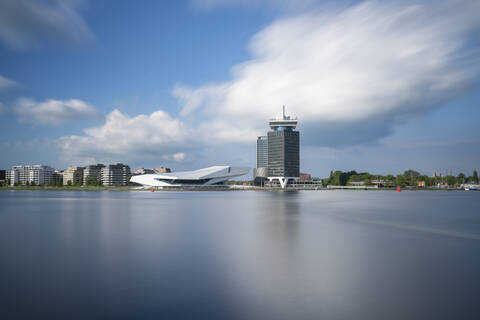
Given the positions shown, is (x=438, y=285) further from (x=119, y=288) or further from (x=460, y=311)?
(x=119, y=288)

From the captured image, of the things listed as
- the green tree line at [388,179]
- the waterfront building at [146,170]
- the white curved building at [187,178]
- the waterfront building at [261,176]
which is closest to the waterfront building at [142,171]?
the waterfront building at [146,170]

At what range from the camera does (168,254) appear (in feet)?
34.2

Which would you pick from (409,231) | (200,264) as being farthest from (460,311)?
(409,231)

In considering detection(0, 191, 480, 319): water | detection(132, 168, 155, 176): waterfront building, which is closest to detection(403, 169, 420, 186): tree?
detection(132, 168, 155, 176): waterfront building

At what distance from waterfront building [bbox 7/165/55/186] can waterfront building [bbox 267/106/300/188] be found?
9429 centimetres

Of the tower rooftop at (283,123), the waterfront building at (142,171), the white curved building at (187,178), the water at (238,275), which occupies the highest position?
the tower rooftop at (283,123)

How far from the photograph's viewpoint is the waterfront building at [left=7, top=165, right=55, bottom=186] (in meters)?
139

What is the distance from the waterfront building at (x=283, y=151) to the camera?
426 ft

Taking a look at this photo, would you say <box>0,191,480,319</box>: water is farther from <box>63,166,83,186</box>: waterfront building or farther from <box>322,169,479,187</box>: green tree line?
<box>63,166,83,186</box>: waterfront building

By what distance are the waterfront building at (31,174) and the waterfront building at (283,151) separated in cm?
9429

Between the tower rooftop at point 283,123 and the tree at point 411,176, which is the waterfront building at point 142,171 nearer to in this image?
the tower rooftop at point 283,123

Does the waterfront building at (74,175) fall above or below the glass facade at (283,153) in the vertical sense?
below

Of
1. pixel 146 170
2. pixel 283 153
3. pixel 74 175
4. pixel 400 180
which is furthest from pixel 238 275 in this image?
pixel 146 170

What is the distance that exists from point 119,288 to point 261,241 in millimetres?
6687
